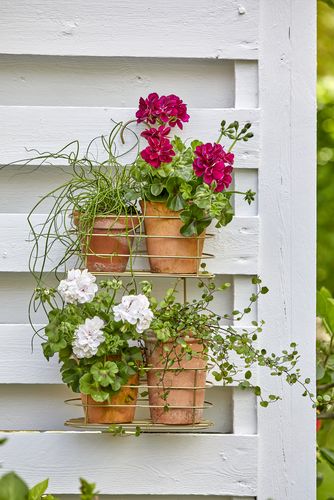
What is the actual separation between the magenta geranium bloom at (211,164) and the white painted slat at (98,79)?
292 millimetres

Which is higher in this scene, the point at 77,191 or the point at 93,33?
the point at 93,33

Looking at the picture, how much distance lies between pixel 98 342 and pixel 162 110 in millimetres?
632

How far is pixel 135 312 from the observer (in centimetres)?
217

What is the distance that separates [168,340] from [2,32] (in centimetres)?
95

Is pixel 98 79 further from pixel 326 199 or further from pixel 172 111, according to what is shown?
pixel 326 199

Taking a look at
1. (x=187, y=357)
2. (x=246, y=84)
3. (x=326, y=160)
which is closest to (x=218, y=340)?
(x=187, y=357)

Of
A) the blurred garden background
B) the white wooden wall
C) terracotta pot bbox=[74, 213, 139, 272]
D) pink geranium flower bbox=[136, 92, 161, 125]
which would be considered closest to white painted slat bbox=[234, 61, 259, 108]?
the white wooden wall

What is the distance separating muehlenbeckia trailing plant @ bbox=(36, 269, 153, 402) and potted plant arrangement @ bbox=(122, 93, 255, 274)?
0.14 m

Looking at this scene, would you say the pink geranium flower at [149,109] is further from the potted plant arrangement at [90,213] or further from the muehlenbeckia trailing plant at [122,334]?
the muehlenbeckia trailing plant at [122,334]

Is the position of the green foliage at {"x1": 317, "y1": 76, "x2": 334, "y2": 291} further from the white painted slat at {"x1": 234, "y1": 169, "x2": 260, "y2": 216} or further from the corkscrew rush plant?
the corkscrew rush plant

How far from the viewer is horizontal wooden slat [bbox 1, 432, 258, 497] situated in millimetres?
2367

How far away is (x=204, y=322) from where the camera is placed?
2.28m

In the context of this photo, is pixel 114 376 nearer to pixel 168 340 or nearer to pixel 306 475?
pixel 168 340

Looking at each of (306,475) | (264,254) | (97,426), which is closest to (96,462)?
(97,426)
